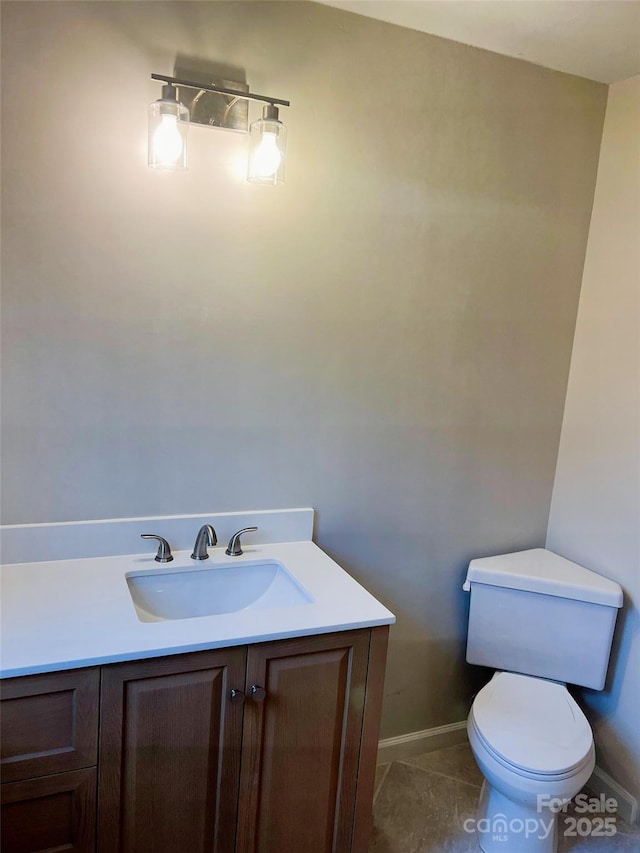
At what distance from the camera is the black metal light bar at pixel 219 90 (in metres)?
1.59

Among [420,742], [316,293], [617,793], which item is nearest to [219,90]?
[316,293]

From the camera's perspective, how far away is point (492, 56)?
201 cm

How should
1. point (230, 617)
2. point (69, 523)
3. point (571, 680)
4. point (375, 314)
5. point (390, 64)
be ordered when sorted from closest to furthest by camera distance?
1. point (230, 617)
2. point (69, 523)
3. point (390, 64)
4. point (375, 314)
5. point (571, 680)

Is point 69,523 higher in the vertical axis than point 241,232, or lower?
lower

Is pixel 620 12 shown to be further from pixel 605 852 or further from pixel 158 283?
pixel 605 852

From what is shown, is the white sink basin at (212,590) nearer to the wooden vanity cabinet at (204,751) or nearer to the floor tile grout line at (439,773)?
the wooden vanity cabinet at (204,751)

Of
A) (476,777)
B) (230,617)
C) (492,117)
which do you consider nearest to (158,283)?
(230,617)

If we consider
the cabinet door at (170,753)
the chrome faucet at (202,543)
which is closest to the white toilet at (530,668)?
the cabinet door at (170,753)

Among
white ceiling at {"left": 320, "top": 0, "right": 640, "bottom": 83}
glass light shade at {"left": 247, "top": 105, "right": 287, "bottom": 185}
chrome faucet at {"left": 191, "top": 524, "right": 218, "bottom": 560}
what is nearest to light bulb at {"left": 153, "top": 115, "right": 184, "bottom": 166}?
glass light shade at {"left": 247, "top": 105, "right": 287, "bottom": 185}

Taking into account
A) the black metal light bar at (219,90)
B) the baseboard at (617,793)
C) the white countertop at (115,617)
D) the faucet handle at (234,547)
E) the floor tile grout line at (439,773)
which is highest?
the black metal light bar at (219,90)

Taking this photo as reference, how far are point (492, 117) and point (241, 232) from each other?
0.97 m

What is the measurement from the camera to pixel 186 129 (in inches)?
64.4

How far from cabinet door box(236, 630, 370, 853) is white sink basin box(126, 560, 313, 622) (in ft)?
0.62

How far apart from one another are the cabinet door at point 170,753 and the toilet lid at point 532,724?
0.82 m
